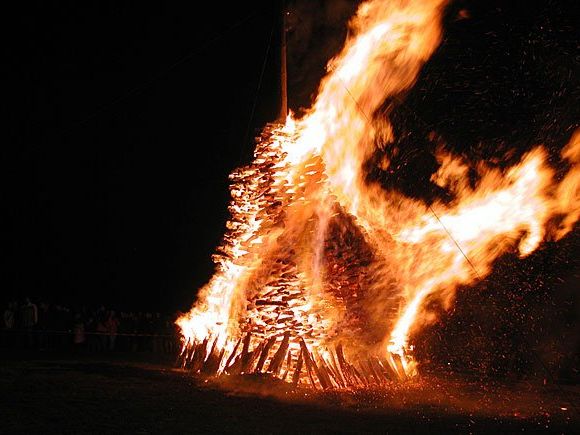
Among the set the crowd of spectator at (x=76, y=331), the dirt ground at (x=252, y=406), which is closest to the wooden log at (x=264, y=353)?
the dirt ground at (x=252, y=406)

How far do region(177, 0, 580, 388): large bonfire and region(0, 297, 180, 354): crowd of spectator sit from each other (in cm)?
603

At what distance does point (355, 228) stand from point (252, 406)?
4366 mm

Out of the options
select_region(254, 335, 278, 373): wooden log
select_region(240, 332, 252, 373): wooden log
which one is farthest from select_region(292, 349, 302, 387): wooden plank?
select_region(240, 332, 252, 373): wooden log

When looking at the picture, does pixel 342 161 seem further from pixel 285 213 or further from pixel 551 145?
pixel 551 145

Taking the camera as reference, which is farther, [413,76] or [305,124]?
[305,124]

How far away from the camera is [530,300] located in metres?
14.7

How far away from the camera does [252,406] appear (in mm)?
8062

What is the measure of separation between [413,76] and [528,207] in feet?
10.6

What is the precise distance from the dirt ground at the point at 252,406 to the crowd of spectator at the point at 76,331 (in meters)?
5.40

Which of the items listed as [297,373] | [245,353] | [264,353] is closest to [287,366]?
[297,373]

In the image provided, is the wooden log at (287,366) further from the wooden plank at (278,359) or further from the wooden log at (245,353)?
the wooden log at (245,353)

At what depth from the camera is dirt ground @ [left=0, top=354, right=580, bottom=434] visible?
22.2ft

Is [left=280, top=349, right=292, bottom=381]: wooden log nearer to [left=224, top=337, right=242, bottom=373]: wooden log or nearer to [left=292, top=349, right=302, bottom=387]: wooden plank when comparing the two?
[left=292, top=349, right=302, bottom=387]: wooden plank

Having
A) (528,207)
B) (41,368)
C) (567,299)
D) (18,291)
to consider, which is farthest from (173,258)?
(528,207)
